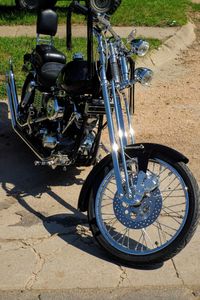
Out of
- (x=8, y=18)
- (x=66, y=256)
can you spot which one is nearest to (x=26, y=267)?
(x=66, y=256)

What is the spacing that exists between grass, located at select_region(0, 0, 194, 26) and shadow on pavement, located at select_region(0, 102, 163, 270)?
13.7ft

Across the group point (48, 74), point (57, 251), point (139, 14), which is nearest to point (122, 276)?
point (57, 251)

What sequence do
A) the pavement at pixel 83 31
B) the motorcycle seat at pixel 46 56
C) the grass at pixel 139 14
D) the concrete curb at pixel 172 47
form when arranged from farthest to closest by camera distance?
the grass at pixel 139 14
the pavement at pixel 83 31
the concrete curb at pixel 172 47
the motorcycle seat at pixel 46 56

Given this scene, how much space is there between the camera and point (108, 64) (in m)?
4.18

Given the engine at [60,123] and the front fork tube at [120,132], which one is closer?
the front fork tube at [120,132]

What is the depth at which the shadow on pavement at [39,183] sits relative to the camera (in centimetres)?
437

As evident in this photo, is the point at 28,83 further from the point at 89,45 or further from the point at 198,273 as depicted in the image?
the point at 198,273

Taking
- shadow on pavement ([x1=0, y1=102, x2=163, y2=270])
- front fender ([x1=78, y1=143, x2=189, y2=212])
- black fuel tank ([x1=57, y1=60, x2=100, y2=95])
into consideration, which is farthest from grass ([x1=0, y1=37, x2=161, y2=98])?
front fender ([x1=78, y1=143, x2=189, y2=212])

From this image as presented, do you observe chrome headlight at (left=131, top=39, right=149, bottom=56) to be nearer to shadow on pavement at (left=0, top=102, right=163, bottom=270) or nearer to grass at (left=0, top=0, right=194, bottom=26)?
shadow on pavement at (left=0, top=102, right=163, bottom=270)

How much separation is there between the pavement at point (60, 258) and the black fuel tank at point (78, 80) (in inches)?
37.3

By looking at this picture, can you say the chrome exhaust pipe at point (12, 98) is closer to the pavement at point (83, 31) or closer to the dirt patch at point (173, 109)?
the dirt patch at point (173, 109)

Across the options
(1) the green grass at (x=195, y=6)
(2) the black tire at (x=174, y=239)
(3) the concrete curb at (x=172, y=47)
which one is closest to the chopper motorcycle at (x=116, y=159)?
(2) the black tire at (x=174, y=239)

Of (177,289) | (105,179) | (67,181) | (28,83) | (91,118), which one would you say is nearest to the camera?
(177,289)

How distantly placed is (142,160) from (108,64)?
71cm
